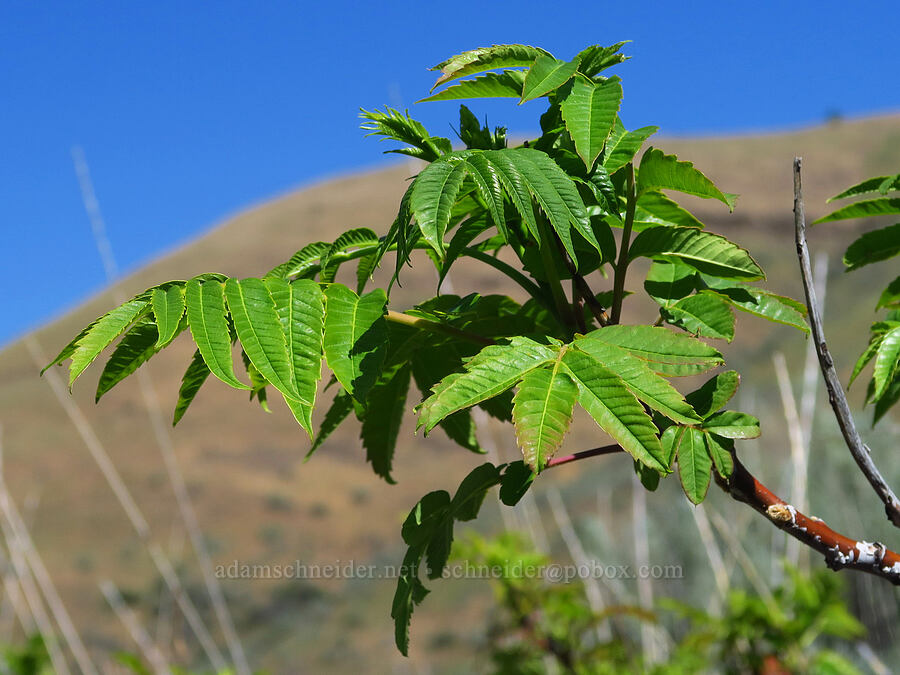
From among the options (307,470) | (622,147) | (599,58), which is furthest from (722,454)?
(307,470)

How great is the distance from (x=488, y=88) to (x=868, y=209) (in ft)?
2.16

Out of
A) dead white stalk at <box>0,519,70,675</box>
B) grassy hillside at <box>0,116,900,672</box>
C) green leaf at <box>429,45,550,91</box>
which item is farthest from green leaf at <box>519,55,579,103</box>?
dead white stalk at <box>0,519,70,675</box>

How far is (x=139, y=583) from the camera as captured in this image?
63.5 feet

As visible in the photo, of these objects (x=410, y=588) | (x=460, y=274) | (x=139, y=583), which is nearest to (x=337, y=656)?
(x=139, y=583)

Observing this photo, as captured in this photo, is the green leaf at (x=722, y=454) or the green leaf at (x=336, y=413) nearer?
the green leaf at (x=722, y=454)

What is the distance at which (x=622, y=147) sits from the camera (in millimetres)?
969

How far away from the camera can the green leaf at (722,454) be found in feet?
2.91

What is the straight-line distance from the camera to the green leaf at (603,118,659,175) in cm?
95

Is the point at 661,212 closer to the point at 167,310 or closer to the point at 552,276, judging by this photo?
the point at 552,276

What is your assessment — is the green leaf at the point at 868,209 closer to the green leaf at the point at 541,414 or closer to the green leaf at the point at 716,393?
the green leaf at the point at 716,393

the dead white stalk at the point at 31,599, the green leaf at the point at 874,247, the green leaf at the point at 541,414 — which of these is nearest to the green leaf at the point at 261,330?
the green leaf at the point at 541,414

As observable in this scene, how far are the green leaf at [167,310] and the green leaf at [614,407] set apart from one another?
407mm

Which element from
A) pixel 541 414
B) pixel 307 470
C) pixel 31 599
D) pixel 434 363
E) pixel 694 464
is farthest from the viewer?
pixel 307 470

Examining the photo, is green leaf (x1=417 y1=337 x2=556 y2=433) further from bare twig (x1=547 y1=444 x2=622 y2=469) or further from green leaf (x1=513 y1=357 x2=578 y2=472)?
bare twig (x1=547 y1=444 x2=622 y2=469)
